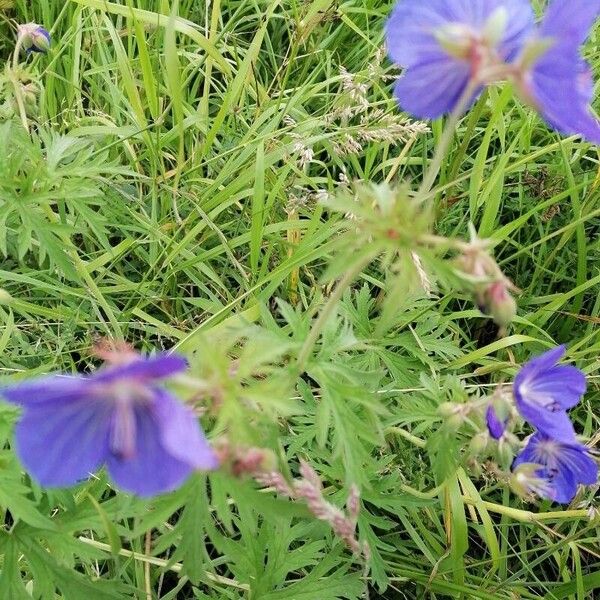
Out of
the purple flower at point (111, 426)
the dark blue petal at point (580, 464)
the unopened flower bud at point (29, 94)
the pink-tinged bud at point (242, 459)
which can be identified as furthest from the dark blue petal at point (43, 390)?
the unopened flower bud at point (29, 94)

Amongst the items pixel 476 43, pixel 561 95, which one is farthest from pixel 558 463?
pixel 476 43

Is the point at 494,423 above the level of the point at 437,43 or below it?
below

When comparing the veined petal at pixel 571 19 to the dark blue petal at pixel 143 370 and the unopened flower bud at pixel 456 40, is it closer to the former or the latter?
the unopened flower bud at pixel 456 40

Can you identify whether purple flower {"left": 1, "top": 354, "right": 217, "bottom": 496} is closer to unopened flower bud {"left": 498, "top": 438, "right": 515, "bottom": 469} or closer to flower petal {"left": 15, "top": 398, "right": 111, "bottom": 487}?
flower petal {"left": 15, "top": 398, "right": 111, "bottom": 487}

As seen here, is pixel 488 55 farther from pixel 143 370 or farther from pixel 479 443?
pixel 479 443

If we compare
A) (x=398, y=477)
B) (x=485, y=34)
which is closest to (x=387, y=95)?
(x=398, y=477)

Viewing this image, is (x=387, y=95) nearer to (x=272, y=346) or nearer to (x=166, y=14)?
(x=166, y=14)
